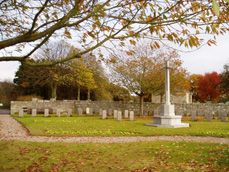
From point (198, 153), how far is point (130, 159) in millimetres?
2080

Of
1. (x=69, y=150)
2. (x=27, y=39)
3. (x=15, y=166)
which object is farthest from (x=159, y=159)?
(x=27, y=39)

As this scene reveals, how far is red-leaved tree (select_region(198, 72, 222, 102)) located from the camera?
158ft

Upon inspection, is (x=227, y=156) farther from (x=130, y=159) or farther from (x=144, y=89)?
(x=144, y=89)

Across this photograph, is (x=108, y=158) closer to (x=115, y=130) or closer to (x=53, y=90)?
(x=115, y=130)

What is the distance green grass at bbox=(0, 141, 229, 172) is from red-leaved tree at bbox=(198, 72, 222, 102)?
44.5 m

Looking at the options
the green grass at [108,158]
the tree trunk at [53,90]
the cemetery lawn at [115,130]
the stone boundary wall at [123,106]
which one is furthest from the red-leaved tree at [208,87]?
the green grass at [108,158]

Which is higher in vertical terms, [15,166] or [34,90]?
[34,90]

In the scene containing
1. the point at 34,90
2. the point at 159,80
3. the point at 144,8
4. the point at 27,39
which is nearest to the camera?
the point at 27,39

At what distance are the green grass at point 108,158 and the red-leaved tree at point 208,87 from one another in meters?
44.5

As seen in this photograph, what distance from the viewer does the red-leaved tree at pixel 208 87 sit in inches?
1898

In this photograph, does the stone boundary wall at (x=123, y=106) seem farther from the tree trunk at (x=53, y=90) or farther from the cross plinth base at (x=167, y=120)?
the cross plinth base at (x=167, y=120)

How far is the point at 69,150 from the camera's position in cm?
727

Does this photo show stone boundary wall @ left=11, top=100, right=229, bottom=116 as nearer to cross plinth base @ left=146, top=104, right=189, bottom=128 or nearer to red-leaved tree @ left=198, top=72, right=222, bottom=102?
cross plinth base @ left=146, top=104, right=189, bottom=128

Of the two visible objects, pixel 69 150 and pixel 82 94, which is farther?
pixel 82 94
